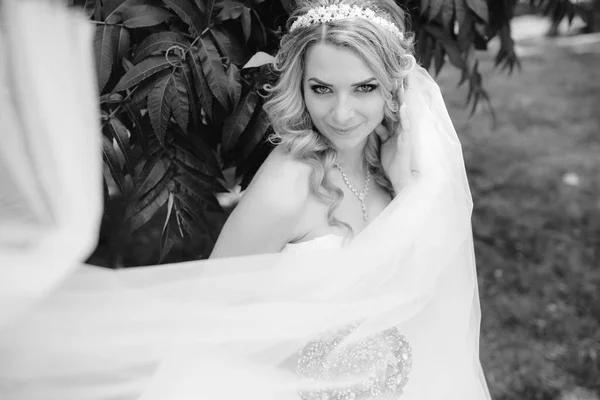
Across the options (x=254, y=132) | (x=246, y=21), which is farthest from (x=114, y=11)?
(x=254, y=132)

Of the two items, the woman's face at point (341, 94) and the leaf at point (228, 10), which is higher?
the leaf at point (228, 10)

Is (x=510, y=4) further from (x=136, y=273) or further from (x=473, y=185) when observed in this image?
(x=473, y=185)

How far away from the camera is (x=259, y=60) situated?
2.43 metres

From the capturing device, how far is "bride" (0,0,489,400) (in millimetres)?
1377

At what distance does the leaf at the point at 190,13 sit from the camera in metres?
2.23

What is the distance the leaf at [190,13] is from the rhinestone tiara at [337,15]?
1.07ft

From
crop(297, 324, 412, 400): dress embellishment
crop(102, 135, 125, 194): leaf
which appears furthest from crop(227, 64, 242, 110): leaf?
crop(297, 324, 412, 400): dress embellishment

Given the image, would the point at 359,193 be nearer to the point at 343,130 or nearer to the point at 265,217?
the point at 343,130

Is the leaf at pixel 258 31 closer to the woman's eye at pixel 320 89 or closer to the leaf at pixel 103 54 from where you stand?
the woman's eye at pixel 320 89

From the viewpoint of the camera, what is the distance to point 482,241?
5805mm

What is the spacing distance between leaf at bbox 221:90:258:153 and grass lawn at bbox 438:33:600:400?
2.53 m

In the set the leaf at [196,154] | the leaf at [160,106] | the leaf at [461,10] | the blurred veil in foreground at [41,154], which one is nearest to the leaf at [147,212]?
the leaf at [196,154]

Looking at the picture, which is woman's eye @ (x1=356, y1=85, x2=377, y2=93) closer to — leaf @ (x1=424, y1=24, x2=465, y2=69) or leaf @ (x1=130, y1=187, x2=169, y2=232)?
leaf @ (x1=424, y1=24, x2=465, y2=69)

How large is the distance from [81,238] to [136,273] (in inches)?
17.9
